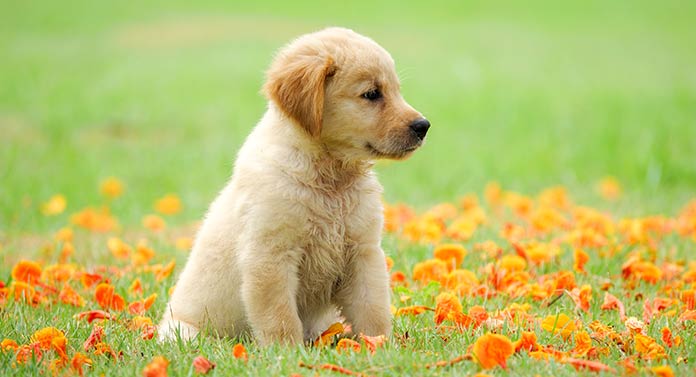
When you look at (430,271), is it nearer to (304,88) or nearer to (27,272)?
(304,88)

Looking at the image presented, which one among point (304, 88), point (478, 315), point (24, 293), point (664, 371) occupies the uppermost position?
point (304, 88)

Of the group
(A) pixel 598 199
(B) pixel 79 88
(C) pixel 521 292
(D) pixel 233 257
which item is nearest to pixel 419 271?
(C) pixel 521 292

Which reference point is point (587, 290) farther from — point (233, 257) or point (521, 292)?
point (233, 257)

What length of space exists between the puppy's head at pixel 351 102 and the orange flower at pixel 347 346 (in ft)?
2.45

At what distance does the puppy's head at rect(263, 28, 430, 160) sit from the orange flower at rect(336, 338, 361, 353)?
75cm

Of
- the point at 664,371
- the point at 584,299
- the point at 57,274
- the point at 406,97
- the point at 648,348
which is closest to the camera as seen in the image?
the point at 664,371

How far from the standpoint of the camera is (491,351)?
302 cm

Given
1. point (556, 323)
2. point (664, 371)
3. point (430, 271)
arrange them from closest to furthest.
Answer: point (664, 371)
point (556, 323)
point (430, 271)

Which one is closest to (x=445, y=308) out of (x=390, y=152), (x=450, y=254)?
(x=390, y=152)

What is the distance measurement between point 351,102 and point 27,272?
6.23 feet

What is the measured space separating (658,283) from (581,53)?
1336 cm

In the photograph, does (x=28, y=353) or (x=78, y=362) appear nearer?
(x=78, y=362)

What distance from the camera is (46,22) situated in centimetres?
2014

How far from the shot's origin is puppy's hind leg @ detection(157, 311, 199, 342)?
11.8ft
